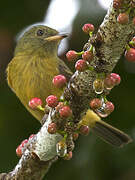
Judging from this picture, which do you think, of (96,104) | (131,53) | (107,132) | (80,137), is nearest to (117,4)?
(131,53)

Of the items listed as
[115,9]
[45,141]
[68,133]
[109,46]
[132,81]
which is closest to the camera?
[115,9]

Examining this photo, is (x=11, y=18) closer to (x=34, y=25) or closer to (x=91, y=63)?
(x=34, y=25)

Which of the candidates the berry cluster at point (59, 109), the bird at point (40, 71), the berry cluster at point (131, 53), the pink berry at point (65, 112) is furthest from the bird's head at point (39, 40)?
the berry cluster at point (131, 53)

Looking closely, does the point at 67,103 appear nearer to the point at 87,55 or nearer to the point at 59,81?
the point at 59,81

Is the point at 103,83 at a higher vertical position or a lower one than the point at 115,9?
lower

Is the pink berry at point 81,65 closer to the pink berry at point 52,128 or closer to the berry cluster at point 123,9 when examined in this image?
the berry cluster at point 123,9

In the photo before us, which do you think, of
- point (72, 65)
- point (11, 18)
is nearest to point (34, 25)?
point (11, 18)
